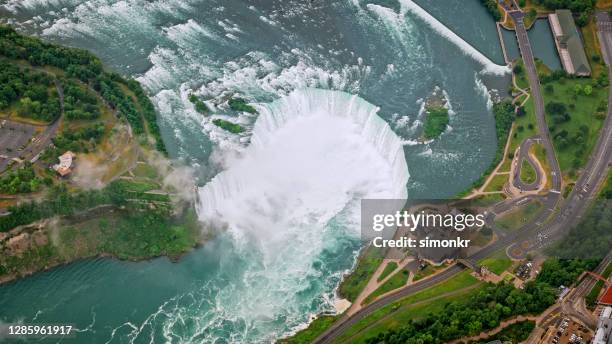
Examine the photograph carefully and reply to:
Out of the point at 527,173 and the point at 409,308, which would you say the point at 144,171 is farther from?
the point at 527,173

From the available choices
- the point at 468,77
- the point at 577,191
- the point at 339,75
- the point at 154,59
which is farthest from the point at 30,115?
the point at 577,191

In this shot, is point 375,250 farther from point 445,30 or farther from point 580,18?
point 580,18

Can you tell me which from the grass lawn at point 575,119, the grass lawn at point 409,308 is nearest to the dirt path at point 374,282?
the grass lawn at point 409,308

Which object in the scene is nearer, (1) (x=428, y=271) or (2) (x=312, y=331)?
(2) (x=312, y=331)

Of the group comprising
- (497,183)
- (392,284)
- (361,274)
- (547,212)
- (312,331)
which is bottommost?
(312,331)

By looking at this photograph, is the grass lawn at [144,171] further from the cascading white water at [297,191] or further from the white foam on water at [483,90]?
the white foam on water at [483,90]

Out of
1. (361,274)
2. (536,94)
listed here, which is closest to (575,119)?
(536,94)
